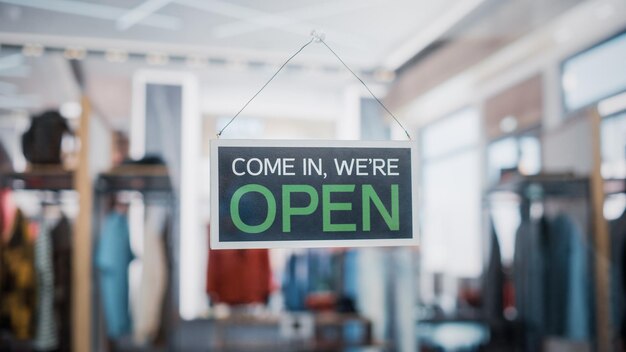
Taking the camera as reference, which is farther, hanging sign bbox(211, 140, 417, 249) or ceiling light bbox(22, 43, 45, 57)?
ceiling light bbox(22, 43, 45, 57)

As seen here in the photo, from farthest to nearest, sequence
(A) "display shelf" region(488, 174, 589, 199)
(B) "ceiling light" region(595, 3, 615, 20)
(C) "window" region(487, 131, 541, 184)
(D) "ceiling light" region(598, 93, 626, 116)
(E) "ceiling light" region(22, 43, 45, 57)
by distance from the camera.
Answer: (C) "window" region(487, 131, 541, 184) → (A) "display shelf" region(488, 174, 589, 199) → (B) "ceiling light" region(595, 3, 615, 20) → (D) "ceiling light" region(598, 93, 626, 116) → (E) "ceiling light" region(22, 43, 45, 57)

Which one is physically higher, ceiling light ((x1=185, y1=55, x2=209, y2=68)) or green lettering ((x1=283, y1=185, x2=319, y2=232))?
ceiling light ((x1=185, y1=55, x2=209, y2=68))

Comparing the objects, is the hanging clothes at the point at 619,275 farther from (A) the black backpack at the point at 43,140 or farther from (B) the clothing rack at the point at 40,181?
(A) the black backpack at the point at 43,140

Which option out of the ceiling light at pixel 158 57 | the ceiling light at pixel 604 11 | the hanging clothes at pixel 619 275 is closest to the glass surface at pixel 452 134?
the ceiling light at pixel 604 11

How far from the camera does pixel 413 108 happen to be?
2.80m

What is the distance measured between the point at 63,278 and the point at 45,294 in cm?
14

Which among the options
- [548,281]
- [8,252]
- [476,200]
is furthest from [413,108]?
[476,200]

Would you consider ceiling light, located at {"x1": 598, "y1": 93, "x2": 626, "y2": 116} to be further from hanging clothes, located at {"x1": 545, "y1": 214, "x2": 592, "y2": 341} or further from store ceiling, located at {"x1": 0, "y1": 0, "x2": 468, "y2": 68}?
store ceiling, located at {"x1": 0, "y1": 0, "x2": 468, "y2": 68}

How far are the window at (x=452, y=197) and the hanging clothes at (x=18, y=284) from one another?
343 centimetres

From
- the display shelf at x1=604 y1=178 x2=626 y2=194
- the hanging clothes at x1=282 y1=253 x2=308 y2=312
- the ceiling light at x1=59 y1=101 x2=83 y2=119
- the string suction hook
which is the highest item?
the ceiling light at x1=59 y1=101 x2=83 y2=119

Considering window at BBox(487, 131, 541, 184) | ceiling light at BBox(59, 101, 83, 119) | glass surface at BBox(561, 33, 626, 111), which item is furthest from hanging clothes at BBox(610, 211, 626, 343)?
ceiling light at BBox(59, 101, 83, 119)

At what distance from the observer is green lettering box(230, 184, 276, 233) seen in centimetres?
166

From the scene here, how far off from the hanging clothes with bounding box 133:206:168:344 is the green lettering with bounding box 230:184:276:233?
109 inches

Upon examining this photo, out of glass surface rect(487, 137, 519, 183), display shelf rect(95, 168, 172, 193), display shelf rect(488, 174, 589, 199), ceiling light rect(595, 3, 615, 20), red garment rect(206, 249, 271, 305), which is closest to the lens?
ceiling light rect(595, 3, 615, 20)
